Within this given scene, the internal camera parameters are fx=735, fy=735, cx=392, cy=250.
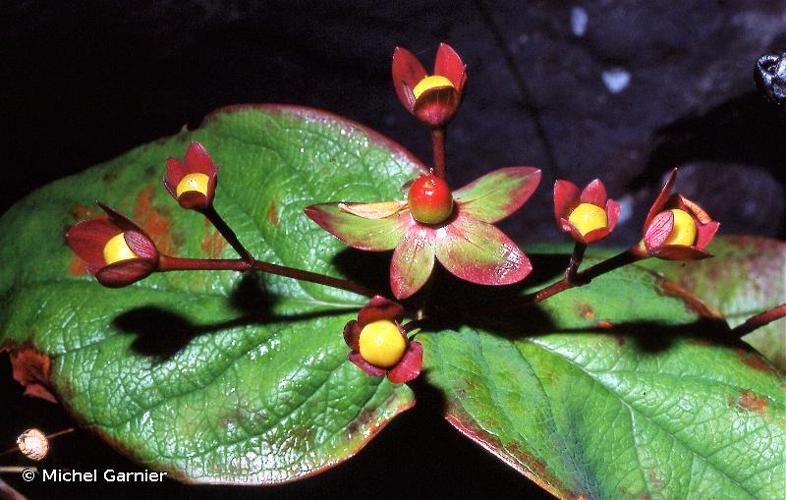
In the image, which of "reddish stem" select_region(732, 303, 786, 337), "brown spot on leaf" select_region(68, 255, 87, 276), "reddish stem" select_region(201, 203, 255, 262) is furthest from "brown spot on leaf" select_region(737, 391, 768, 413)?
"brown spot on leaf" select_region(68, 255, 87, 276)

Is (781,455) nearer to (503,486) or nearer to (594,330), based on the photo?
(594,330)

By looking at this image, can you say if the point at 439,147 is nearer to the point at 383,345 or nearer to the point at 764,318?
the point at 383,345

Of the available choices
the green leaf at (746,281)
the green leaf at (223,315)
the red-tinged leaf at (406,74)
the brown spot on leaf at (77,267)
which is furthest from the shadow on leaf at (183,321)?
the green leaf at (746,281)

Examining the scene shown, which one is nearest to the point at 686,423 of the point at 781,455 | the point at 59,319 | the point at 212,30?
the point at 781,455

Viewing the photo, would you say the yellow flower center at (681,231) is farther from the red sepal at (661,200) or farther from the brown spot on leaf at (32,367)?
the brown spot on leaf at (32,367)

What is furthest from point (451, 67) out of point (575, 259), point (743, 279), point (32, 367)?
point (743, 279)

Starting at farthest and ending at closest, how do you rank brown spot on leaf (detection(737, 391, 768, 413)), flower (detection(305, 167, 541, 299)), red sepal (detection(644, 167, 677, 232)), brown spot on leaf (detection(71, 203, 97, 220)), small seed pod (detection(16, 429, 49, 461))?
small seed pod (detection(16, 429, 49, 461)) → brown spot on leaf (detection(71, 203, 97, 220)) → brown spot on leaf (detection(737, 391, 768, 413)) → flower (detection(305, 167, 541, 299)) → red sepal (detection(644, 167, 677, 232))

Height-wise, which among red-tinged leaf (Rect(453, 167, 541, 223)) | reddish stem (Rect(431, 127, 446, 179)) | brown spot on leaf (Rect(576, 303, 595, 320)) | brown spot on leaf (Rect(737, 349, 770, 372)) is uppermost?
reddish stem (Rect(431, 127, 446, 179))

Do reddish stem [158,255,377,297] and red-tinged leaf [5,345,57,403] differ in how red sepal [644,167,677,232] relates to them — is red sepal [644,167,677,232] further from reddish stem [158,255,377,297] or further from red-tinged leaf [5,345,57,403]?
red-tinged leaf [5,345,57,403]
